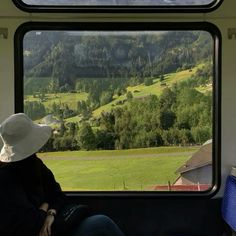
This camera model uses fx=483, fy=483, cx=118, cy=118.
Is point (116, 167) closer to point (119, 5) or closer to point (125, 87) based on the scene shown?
point (125, 87)

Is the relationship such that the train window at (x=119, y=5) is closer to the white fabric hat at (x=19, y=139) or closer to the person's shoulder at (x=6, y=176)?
the white fabric hat at (x=19, y=139)

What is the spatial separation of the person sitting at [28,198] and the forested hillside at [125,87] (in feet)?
2.45

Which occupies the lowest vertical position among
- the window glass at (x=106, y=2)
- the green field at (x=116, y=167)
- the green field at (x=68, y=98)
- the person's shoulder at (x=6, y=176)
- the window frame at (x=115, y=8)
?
the green field at (x=116, y=167)

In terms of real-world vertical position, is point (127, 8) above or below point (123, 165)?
above

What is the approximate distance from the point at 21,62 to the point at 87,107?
0.48 m

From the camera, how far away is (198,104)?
9.69 feet

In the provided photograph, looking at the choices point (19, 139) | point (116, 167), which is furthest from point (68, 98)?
point (19, 139)

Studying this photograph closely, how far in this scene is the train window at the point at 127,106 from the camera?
9.63 feet

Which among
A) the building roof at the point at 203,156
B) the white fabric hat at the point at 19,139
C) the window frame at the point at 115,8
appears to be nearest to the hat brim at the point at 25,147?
the white fabric hat at the point at 19,139

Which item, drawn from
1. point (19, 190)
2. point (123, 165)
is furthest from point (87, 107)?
point (19, 190)

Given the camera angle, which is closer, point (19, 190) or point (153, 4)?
point (19, 190)

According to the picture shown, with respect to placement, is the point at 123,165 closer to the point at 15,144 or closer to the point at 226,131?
the point at 226,131

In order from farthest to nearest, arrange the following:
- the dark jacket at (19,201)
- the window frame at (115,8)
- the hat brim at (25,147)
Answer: the window frame at (115,8) → the hat brim at (25,147) → the dark jacket at (19,201)

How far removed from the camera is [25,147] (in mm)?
2092
